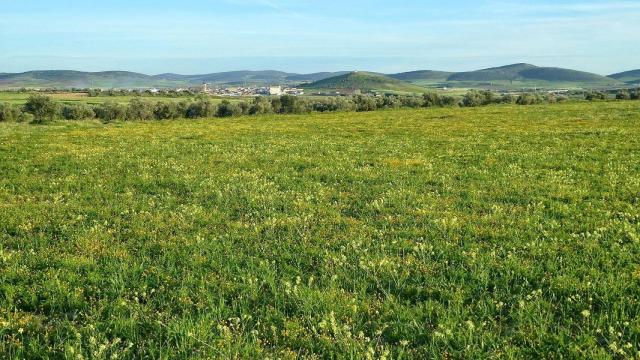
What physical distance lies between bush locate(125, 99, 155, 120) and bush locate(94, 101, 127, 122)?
75 cm

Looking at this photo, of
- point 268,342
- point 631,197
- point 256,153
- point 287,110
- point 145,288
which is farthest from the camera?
point 287,110

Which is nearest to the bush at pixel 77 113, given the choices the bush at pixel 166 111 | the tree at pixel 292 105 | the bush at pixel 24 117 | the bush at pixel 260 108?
the bush at pixel 24 117

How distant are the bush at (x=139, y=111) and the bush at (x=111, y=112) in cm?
75

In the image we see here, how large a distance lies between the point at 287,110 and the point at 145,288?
9318 centimetres

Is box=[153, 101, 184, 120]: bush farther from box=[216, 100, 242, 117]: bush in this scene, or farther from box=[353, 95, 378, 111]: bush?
box=[353, 95, 378, 111]: bush

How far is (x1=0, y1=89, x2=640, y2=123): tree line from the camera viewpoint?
7062 centimetres

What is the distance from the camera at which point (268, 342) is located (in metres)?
6.80

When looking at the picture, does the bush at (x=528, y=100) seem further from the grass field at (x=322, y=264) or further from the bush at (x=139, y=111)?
the grass field at (x=322, y=264)

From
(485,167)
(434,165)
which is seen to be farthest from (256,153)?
(485,167)

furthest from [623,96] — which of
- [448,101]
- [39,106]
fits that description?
[39,106]

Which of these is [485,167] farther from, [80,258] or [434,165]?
[80,258]

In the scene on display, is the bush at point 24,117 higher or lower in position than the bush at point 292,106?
lower

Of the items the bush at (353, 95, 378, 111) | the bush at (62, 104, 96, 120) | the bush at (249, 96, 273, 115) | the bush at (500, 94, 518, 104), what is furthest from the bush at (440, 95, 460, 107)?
the bush at (62, 104, 96, 120)

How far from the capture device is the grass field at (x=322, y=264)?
6.75 m
